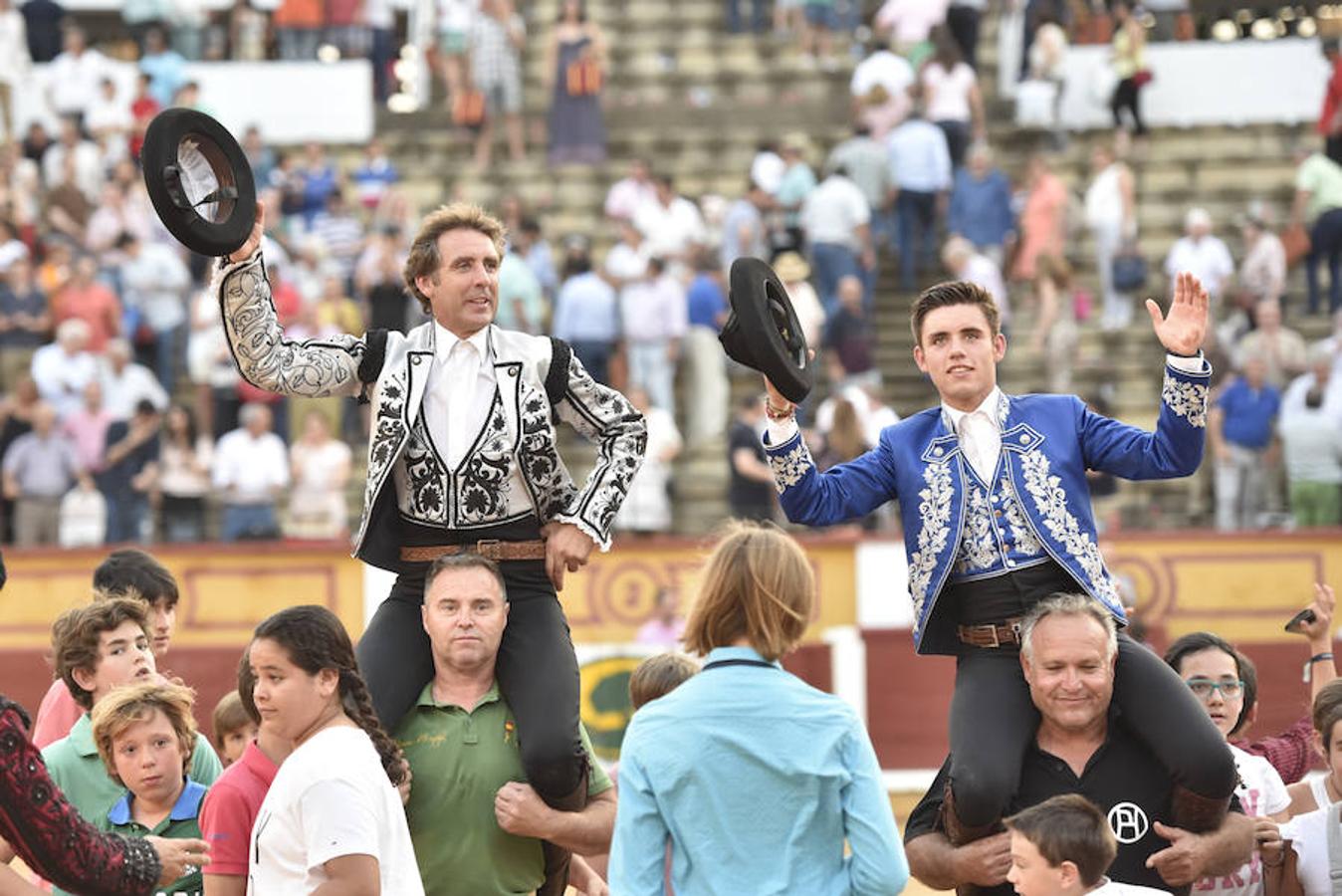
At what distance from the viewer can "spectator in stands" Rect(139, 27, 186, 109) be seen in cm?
1927

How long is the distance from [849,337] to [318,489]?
3649 millimetres

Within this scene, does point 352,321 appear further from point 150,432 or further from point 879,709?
point 879,709

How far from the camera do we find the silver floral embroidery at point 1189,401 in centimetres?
569

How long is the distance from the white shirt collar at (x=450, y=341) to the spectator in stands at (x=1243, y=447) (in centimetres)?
946

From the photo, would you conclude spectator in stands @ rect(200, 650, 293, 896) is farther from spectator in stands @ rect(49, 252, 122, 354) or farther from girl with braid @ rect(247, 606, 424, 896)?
spectator in stands @ rect(49, 252, 122, 354)

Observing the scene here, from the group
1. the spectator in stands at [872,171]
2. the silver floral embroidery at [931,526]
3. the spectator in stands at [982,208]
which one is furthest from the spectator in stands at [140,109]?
the silver floral embroidery at [931,526]

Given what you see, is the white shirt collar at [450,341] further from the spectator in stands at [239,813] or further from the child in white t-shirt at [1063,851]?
the child in white t-shirt at [1063,851]

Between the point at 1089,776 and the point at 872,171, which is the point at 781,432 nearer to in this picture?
the point at 1089,776

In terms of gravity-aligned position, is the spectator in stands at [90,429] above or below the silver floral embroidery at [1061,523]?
below

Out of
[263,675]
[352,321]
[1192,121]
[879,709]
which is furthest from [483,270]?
[1192,121]

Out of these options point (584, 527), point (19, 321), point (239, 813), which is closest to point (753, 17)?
point (19, 321)

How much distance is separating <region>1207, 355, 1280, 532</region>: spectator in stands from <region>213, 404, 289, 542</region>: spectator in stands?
19.0 feet

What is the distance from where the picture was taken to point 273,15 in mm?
20984

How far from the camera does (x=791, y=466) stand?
19.0 feet
